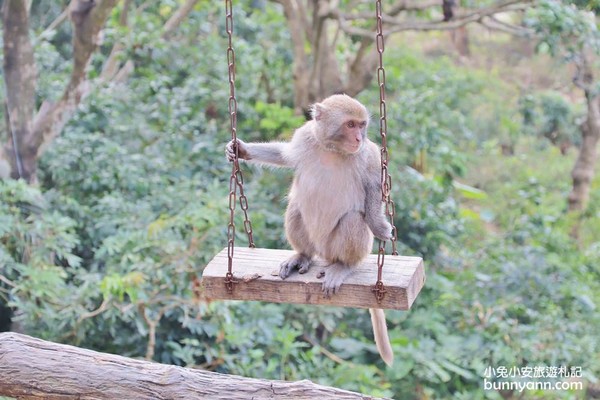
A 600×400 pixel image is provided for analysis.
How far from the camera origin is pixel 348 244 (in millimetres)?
4293

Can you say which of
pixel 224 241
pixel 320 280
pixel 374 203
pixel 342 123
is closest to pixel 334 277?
pixel 320 280

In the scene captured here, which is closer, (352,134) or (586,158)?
(352,134)

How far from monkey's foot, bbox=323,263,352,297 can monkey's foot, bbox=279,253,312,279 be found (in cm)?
19

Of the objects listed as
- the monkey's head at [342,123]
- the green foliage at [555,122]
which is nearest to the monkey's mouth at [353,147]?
the monkey's head at [342,123]

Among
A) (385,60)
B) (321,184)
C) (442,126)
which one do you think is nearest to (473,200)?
(442,126)

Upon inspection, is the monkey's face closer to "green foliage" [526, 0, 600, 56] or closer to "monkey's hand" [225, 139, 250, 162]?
"monkey's hand" [225, 139, 250, 162]

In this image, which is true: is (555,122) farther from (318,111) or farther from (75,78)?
(318,111)

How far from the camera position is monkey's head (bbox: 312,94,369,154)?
4.20m

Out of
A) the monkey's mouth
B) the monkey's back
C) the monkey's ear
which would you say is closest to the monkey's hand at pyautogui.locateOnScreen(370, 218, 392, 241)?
the monkey's back

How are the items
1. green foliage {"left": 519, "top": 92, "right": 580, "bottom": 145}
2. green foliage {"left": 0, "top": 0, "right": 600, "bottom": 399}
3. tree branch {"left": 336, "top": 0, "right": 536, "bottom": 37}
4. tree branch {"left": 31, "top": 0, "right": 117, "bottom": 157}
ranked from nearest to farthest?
green foliage {"left": 0, "top": 0, "right": 600, "bottom": 399} → tree branch {"left": 31, "top": 0, "right": 117, "bottom": 157} → tree branch {"left": 336, "top": 0, "right": 536, "bottom": 37} → green foliage {"left": 519, "top": 92, "right": 580, "bottom": 145}

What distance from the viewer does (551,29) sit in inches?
311

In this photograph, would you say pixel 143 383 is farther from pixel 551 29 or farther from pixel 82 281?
pixel 551 29

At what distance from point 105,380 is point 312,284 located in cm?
113

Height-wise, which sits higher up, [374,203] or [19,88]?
[19,88]
